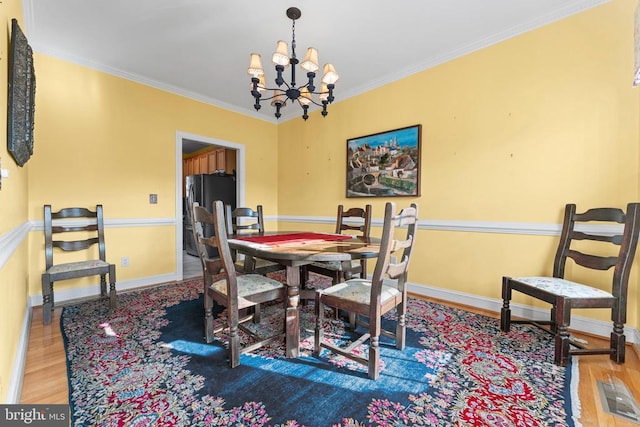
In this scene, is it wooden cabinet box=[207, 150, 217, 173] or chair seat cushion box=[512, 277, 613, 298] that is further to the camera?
wooden cabinet box=[207, 150, 217, 173]

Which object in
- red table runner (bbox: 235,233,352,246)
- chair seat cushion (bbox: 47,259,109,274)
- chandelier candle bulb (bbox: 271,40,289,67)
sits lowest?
chair seat cushion (bbox: 47,259,109,274)

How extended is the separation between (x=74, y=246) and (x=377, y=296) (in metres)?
→ 2.98

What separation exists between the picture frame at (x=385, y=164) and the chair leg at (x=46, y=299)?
3090 millimetres

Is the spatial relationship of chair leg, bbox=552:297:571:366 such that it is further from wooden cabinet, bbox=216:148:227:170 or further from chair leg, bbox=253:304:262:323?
wooden cabinet, bbox=216:148:227:170

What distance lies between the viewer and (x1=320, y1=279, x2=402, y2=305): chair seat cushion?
1.57 m

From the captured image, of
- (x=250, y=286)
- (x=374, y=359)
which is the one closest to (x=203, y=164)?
(x=250, y=286)

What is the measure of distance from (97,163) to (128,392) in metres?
2.59

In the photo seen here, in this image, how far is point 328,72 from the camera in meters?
2.05

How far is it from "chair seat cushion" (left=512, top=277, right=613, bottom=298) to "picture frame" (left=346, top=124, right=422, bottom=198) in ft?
4.49

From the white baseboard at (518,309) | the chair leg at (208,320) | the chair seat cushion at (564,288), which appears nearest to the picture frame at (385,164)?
the white baseboard at (518,309)

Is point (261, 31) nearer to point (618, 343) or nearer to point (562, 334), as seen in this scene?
point (562, 334)

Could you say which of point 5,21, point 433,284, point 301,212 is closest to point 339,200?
point 301,212

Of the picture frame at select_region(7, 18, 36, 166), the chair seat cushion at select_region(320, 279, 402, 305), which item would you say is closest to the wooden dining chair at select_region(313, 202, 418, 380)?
the chair seat cushion at select_region(320, 279, 402, 305)

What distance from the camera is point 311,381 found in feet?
4.84
